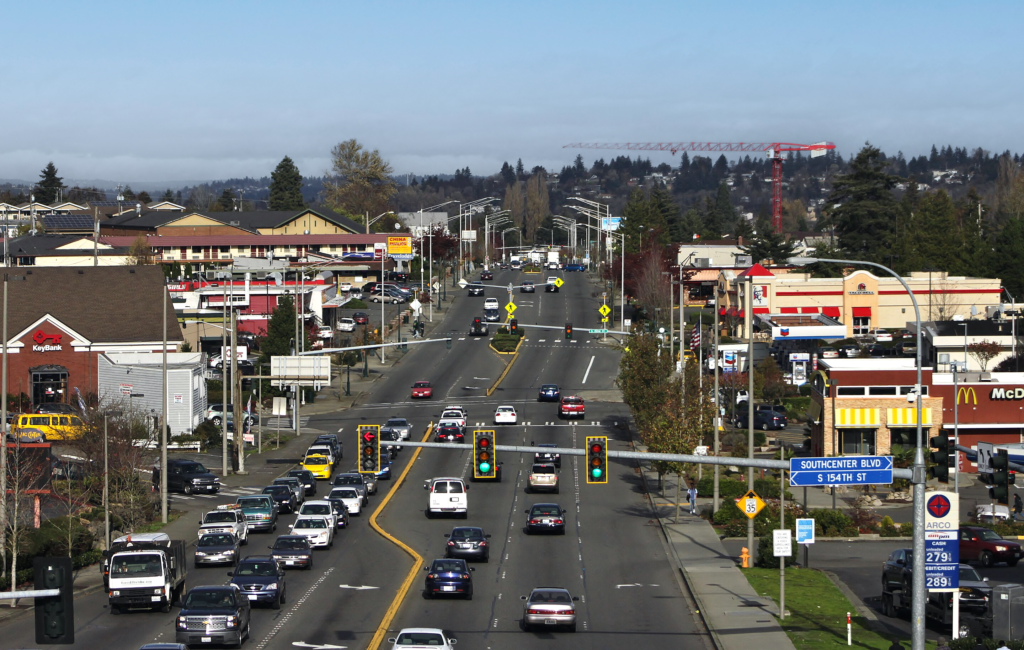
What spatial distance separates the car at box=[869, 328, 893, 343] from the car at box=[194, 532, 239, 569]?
76.2 meters

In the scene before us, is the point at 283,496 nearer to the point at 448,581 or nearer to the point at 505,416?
the point at 448,581

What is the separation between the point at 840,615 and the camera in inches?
1324

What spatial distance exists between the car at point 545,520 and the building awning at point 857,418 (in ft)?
69.7

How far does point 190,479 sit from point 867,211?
101 meters

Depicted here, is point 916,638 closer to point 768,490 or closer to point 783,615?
point 783,615

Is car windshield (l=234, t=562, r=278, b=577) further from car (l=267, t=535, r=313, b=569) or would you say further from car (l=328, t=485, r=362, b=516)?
car (l=328, t=485, r=362, b=516)

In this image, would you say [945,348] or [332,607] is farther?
[945,348]

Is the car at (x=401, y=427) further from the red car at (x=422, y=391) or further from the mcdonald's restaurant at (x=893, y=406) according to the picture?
the mcdonald's restaurant at (x=893, y=406)

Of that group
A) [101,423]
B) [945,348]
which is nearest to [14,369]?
[101,423]

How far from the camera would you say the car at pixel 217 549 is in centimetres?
3919

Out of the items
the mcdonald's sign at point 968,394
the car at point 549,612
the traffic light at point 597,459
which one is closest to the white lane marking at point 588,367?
the mcdonald's sign at point 968,394

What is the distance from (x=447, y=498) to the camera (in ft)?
163

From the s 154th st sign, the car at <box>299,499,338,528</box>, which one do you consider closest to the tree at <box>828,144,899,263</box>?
the car at <box>299,499,338,528</box>

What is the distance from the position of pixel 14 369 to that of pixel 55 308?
6220 millimetres
